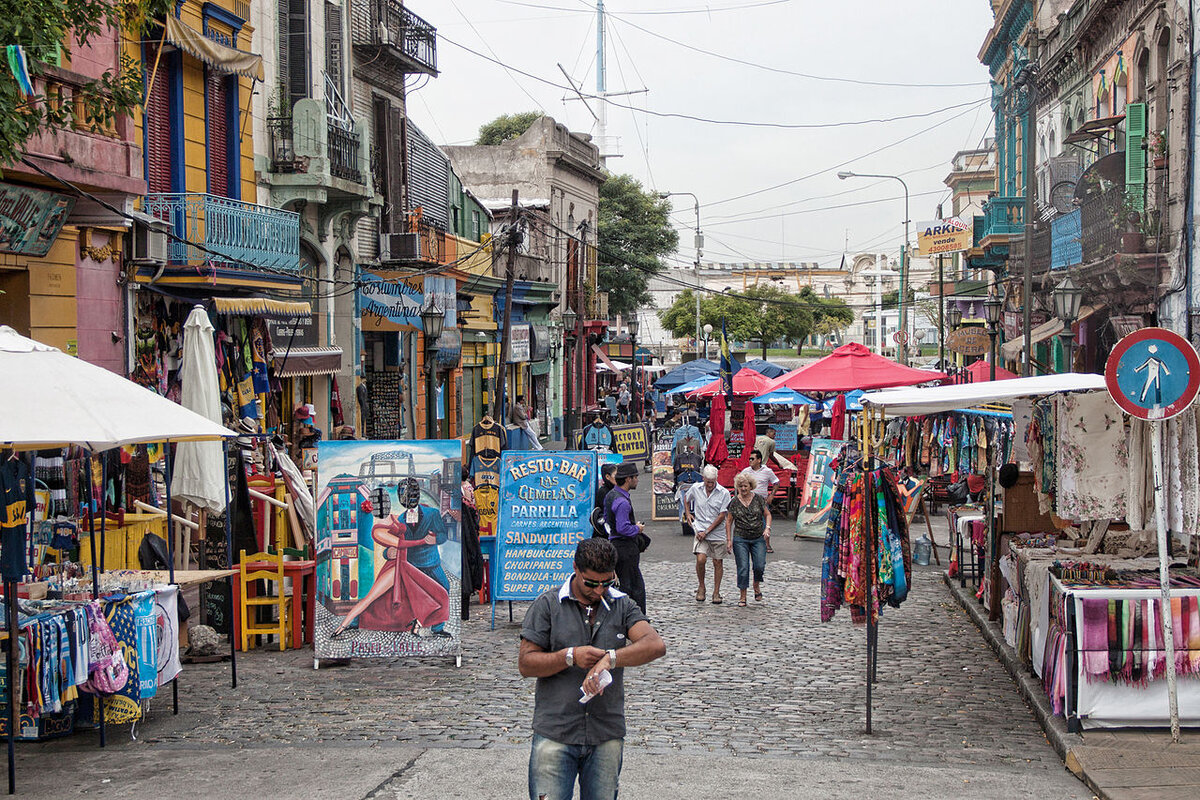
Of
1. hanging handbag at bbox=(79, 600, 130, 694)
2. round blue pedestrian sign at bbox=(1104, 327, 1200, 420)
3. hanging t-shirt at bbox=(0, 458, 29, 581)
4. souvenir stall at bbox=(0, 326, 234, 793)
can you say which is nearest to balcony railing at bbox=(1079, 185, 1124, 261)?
round blue pedestrian sign at bbox=(1104, 327, 1200, 420)

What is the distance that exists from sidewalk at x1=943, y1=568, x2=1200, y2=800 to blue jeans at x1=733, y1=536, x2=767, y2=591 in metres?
5.23

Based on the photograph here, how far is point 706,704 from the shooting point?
378 inches

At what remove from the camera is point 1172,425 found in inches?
331

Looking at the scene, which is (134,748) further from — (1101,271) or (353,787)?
(1101,271)

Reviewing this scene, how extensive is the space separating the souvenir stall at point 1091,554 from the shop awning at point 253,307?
32.8 ft

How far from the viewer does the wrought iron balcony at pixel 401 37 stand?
2677 centimetres

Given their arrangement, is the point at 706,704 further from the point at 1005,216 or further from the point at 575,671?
the point at 1005,216

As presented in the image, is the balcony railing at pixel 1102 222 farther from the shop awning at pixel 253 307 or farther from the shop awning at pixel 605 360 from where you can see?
the shop awning at pixel 605 360

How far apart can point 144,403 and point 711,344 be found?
222ft

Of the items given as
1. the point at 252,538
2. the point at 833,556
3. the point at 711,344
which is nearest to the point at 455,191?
the point at 252,538

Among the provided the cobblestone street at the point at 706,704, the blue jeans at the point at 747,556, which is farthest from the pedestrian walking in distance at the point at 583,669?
the blue jeans at the point at 747,556

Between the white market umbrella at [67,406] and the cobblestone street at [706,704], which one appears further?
the cobblestone street at [706,704]

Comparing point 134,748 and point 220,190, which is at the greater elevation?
point 220,190

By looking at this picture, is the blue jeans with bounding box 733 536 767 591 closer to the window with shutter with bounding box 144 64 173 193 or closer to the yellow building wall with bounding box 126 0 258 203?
the window with shutter with bounding box 144 64 173 193
